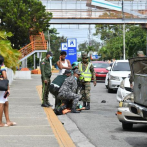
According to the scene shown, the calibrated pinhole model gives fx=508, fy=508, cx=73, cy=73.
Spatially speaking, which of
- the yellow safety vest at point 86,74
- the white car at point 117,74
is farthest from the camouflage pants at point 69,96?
the white car at point 117,74

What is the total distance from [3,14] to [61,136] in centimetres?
3438

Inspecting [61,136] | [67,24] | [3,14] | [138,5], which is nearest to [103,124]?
[61,136]

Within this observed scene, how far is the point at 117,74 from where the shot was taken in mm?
24562

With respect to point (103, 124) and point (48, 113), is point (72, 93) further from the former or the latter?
point (103, 124)

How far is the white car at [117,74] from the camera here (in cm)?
2430

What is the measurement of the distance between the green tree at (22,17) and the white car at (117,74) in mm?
17815

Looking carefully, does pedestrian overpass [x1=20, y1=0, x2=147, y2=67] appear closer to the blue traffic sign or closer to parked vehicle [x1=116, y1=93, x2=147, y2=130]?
the blue traffic sign

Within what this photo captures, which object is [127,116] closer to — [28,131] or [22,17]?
[28,131]

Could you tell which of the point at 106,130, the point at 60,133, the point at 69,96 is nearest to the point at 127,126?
the point at 106,130

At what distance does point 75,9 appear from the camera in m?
55.8

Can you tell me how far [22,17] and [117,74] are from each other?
18921 mm

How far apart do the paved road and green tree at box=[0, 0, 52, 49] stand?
27.2 m

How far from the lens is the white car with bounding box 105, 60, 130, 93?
957 inches

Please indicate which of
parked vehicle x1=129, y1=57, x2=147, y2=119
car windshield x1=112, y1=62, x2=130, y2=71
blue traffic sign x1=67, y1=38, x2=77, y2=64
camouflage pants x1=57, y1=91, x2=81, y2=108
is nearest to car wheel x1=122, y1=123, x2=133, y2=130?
parked vehicle x1=129, y1=57, x2=147, y2=119
